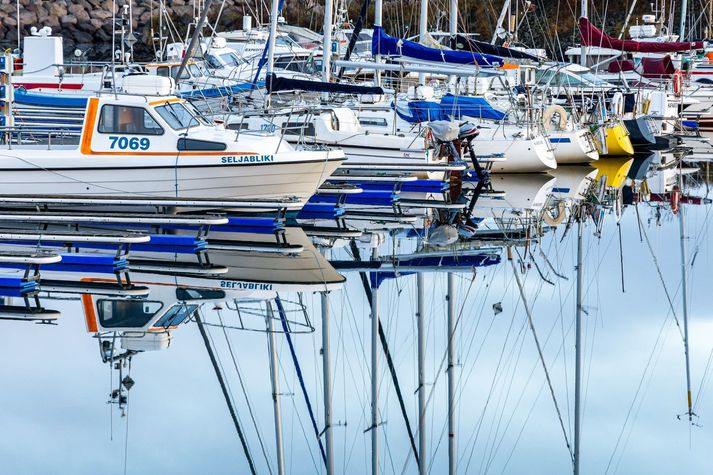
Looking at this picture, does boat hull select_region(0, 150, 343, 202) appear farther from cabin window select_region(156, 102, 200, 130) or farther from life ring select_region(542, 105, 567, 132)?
life ring select_region(542, 105, 567, 132)

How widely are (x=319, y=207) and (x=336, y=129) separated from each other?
515 centimetres

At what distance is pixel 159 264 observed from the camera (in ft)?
51.0

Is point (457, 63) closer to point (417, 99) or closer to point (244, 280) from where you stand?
point (417, 99)

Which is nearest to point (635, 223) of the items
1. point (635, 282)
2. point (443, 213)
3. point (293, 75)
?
point (443, 213)

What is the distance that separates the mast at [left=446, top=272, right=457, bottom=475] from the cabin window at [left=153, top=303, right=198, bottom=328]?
2623 millimetres

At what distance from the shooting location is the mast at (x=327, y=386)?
10.1m

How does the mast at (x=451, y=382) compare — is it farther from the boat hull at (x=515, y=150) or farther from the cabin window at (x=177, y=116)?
the boat hull at (x=515, y=150)

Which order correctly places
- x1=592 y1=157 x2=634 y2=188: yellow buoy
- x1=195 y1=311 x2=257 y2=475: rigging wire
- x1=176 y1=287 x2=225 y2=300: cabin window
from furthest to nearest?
x1=592 y1=157 x2=634 y2=188: yellow buoy, x1=176 y1=287 x2=225 y2=300: cabin window, x1=195 y1=311 x2=257 y2=475: rigging wire

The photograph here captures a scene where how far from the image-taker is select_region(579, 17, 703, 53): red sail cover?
3462cm

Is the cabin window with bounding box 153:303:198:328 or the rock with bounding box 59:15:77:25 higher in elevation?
the rock with bounding box 59:15:77:25

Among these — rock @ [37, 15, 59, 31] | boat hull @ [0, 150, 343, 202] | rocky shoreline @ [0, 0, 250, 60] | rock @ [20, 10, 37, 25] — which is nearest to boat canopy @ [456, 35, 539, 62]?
boat hull @ [0, 150, 343, 202]

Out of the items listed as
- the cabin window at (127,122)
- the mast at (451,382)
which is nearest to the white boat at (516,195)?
the cabin window at (127,122)

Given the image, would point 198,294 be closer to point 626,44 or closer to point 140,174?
point 140,174

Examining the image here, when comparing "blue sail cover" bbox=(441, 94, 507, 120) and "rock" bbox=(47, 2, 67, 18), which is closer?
"blue sail cover" bbox=(441, 94, 507, 120)
